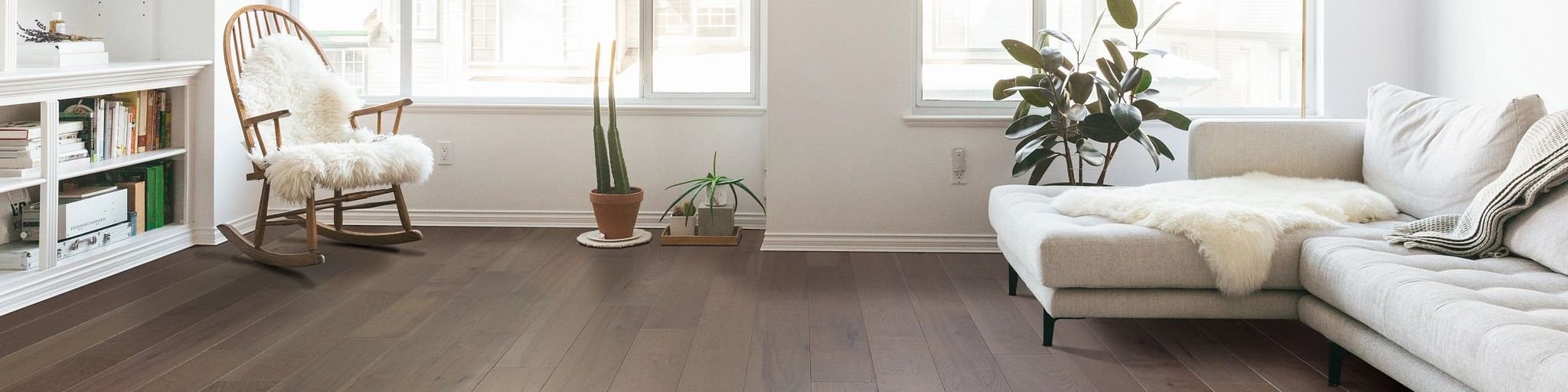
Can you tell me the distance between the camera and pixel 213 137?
4270 millimetres

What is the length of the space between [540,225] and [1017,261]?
93.8 inches

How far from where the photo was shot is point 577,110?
4.84m

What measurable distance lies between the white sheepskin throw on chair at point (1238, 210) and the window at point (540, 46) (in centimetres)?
204

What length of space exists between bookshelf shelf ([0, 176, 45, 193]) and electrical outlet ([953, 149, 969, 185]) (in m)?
2.97

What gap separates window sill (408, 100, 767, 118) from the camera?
4.82 m

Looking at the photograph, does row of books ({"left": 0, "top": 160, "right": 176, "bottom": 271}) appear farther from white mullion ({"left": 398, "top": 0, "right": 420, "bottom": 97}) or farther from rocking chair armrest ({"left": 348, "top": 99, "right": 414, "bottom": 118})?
white mullion ({"left": 398, "top": 0, "right": 420, "bottom": 97})

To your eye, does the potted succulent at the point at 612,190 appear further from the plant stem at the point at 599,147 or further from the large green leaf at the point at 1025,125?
the large green leaf at the point at 1025,125

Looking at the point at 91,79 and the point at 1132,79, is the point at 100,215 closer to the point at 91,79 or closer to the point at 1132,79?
the point at 91,79

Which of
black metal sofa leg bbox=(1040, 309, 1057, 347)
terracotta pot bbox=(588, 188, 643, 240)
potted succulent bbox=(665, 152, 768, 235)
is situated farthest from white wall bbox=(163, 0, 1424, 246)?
black metal sofa leg bbox=(1040, 309, 1057, 347)

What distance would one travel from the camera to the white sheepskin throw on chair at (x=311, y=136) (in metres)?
3.79

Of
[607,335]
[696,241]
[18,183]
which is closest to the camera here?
[607,335]

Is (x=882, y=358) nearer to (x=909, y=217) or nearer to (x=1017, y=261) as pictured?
A: (x=1017, y=261)

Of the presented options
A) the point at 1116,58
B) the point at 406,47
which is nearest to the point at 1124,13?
the point at 1116,58

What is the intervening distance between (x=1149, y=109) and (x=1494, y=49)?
112 cm
